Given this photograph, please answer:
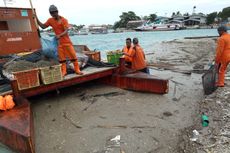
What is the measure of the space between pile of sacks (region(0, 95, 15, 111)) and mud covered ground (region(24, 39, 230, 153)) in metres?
0.73

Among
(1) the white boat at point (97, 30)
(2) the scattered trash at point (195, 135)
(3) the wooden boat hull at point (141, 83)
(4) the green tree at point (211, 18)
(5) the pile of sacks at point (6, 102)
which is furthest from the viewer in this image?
(1) the white boat at point (97, 30)

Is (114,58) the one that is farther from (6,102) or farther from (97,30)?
(97,30)

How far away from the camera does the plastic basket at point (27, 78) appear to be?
4.36m

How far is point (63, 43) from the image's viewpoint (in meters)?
5.32

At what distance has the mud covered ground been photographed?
12.1ft

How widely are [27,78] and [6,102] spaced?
27.0 inches

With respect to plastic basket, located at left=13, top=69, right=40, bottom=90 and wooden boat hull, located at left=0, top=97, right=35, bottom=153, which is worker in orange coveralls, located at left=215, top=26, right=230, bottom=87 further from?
wooden boat hull, located at left=0, top=97, right=35, bottom=153

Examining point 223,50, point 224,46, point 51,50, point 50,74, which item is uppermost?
point 51,50

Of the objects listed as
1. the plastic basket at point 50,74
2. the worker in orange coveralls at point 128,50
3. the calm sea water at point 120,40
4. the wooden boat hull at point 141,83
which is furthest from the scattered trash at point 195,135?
the calm sea water at point 120,40

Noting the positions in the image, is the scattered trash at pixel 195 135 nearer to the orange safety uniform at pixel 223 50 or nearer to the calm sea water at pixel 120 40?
the orange safety uniform at pixel 223 50

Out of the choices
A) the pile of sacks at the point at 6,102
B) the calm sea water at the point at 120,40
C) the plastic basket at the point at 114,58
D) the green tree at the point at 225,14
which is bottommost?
the calm sea water at the point at 120,40

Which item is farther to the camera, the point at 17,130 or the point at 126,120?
the point at 126,120

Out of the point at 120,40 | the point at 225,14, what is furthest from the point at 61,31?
the point at 225,14

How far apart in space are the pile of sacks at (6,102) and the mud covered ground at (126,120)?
73 centimetres
